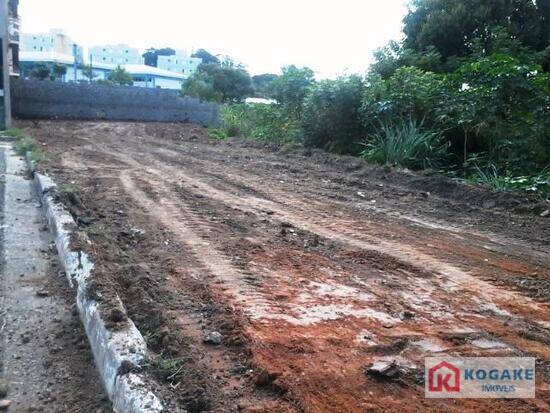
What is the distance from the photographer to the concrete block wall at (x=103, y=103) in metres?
20.9

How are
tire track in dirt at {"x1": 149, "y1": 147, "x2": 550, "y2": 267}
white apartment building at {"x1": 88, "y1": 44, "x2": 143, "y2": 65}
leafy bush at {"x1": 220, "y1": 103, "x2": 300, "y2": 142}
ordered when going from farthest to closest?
white apartment building at {"x1": 88, "y1": 44, "x2": 143, "y2": 65} → leafy bush at {"x1": 220, "y1": 103, "x2": 300, "y2": 142} → tire track in dirt at {"x1": 149, "y1": 147, "x2": 550, "y2": 267}

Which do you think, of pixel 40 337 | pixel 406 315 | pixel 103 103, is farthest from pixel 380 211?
pixel 103 103

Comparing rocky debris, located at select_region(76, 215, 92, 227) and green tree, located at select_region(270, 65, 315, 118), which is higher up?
green tree, located at select_region(270, 65, 315, 118)

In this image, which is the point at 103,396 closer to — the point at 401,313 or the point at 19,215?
the point at 401,313

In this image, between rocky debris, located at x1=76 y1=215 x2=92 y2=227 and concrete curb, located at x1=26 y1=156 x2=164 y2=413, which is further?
rocky debris, located at x1=76 y1=215 x2=92 y2=227

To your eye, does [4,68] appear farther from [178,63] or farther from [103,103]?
[178,63]

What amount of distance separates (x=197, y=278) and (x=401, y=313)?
5.23 feet

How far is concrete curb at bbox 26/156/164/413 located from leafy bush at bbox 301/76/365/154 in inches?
362

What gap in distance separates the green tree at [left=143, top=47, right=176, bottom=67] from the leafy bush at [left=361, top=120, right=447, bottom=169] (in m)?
89.0

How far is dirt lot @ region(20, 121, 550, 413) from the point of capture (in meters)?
2.59


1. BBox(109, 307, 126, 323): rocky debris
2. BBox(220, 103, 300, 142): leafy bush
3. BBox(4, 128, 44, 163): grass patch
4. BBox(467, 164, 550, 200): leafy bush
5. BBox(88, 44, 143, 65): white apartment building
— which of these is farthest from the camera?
BBox(88, 44, 143, 65): white apartment building

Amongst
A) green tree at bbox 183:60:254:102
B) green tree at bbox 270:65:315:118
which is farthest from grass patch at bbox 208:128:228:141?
green tree at bbox 183:60:254:102

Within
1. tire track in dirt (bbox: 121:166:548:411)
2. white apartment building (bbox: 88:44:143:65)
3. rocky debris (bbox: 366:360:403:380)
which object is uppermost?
white apartment building (bbox: 88:44:143:65)

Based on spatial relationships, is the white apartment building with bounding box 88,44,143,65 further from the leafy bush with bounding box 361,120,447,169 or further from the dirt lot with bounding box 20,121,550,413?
the dirt lot with bounding box 20,121,550,413
